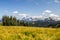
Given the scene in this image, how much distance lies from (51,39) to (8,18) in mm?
95200

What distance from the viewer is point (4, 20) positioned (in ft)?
341

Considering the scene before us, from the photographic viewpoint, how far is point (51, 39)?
13.8 meters

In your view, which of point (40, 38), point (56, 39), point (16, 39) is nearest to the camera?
point (16, 39)

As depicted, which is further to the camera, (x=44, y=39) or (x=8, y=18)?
(x=8, y=18)

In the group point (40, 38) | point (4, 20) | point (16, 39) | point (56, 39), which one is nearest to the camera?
point (16, 39)

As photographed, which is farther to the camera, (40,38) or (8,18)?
(8,18)

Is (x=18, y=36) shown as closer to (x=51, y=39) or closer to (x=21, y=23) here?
(x=51, y=39)

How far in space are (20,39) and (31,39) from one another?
0.91 m

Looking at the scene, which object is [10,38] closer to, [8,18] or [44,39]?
[44,39]

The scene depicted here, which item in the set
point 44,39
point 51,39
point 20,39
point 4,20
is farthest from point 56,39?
point 4,20

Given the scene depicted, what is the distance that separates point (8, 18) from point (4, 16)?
110 inches

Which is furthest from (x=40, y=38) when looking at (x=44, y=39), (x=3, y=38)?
(x=3, y=38)

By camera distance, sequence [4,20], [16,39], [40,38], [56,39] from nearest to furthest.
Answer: [16,39], [40,38], [56,39], [4,20]

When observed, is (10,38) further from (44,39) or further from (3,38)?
(44,39)
